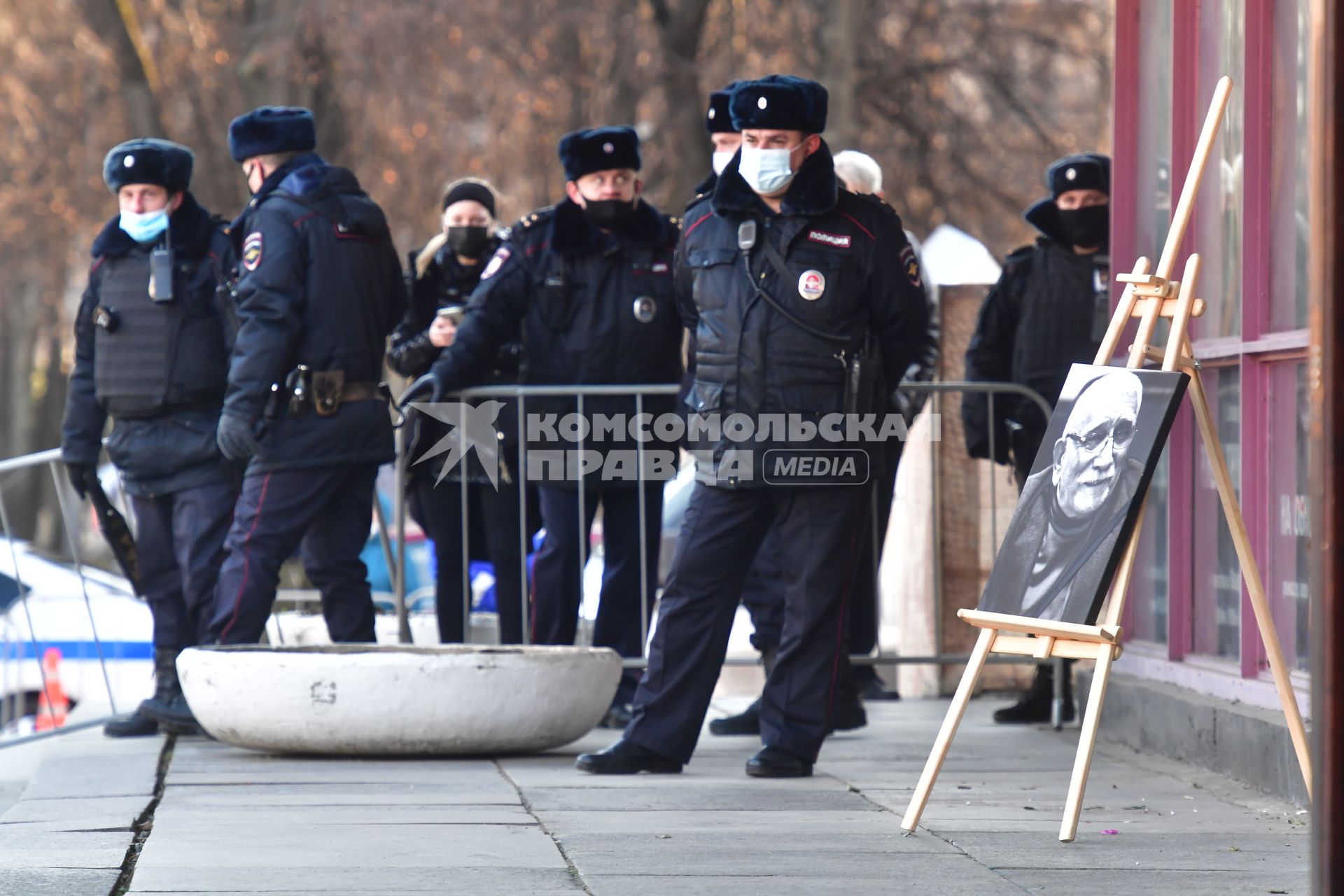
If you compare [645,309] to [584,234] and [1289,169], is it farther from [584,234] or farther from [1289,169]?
[1289,169]

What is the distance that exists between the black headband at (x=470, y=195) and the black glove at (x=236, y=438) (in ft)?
5.52

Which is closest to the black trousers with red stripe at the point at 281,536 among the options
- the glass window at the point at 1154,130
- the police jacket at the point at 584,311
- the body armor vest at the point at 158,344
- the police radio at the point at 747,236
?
the body armor vest at the point at 158,344

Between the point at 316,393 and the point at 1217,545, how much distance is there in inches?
121

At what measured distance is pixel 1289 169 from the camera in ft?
19.6

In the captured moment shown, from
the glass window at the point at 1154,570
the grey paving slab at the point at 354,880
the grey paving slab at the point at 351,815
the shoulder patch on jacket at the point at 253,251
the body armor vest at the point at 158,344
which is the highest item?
the shoulder patch on jacket at the point at 253,251

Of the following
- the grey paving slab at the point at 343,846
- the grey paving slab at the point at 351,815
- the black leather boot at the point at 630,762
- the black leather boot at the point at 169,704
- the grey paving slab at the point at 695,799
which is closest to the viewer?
the grey paving slab at the point at 343,846

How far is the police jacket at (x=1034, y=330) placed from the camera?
7.68 meters

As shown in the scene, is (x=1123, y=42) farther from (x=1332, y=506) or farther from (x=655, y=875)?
(x=1332, y=506)

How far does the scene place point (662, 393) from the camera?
24.8 feet

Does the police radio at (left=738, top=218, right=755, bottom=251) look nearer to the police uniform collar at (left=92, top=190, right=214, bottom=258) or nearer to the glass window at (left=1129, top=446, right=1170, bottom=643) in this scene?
the glass window at (left=1129, top=446, right=1170, bottom=643)

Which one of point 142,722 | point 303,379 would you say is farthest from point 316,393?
point 142,722

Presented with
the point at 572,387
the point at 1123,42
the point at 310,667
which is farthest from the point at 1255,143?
the point at 310,667

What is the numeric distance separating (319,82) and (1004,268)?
9.18 meters

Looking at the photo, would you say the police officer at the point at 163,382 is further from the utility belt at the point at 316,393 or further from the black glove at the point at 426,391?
the black glove at the point at 426,391
